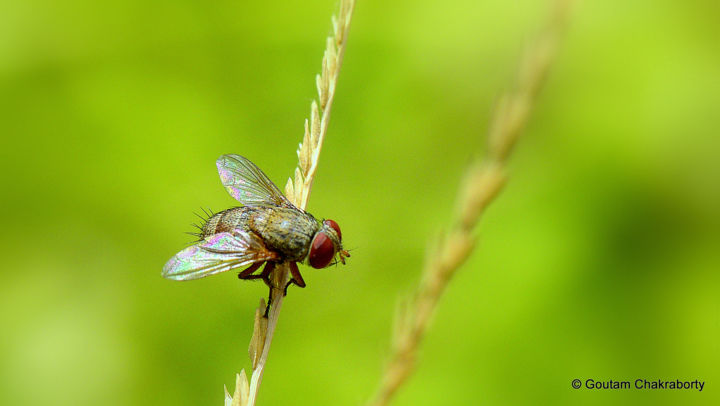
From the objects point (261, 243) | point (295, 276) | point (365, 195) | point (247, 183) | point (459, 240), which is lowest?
point (459, 240)

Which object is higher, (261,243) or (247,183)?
(247,183)

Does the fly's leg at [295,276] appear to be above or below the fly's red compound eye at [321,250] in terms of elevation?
below

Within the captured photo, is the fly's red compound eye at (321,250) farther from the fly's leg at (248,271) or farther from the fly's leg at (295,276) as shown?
the fly's leg at (248,271)

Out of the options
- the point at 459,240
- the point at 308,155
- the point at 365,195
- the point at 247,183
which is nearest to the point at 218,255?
the point at 247,183

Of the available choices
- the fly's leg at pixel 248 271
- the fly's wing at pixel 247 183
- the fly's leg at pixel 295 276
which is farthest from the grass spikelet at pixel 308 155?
the fly's wing at pixel 247 183

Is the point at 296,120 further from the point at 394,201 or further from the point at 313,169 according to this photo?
the point at 313,169

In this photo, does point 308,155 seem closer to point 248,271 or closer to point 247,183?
point 248,271
